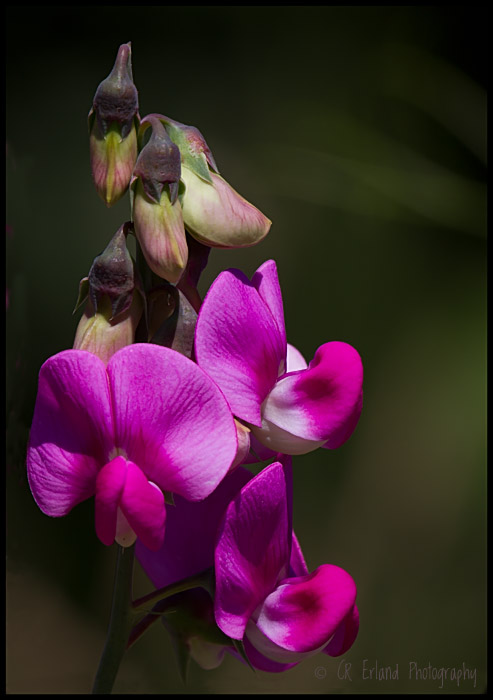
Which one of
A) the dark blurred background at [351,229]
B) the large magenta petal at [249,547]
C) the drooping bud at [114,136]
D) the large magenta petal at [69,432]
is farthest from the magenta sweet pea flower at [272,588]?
the dark blurred background at [351,229]

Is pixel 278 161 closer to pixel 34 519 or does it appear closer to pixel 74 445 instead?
pixel 34 519

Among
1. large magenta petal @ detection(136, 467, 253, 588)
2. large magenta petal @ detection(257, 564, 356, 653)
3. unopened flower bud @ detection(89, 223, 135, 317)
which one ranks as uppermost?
unopened flower bud @ detection(89, 223, 135, 317)

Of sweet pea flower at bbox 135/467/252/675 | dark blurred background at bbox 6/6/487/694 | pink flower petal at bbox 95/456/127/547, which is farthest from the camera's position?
dark blurred background at bbox 6/6/487/694

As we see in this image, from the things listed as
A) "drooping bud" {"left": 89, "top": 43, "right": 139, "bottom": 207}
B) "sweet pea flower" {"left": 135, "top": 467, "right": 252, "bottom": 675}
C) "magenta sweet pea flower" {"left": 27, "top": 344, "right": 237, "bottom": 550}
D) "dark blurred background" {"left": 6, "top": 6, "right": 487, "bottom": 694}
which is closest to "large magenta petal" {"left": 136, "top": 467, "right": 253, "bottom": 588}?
"sweet pea flower" {"left": 135, "top": 467, "right": 252, "bottom": 675}

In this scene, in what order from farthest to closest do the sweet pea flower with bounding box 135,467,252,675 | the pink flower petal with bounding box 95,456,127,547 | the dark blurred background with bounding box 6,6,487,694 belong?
the dark blurred background with bounding box 6,6,487,694
the sweet pea flower with bounding box 135,467,252,675
the pink flower petal with bounding box 95,456,127,547

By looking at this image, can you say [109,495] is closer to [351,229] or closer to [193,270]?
[193,270]

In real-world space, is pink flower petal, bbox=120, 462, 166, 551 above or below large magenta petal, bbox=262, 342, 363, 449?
below

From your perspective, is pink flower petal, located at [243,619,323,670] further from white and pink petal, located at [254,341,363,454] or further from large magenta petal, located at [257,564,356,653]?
white and pink petal, located at [254,341,363,454]
